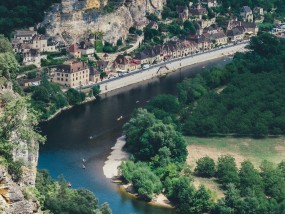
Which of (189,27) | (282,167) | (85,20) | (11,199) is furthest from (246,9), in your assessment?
(11,199)

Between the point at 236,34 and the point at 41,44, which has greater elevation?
the point at 41,44

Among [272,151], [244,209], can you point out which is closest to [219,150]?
[272,151]

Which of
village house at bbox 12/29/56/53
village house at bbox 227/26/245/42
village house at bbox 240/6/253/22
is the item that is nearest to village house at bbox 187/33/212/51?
village house at bbox 227/26/245/42

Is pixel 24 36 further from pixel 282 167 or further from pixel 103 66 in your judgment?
pixel 282 167

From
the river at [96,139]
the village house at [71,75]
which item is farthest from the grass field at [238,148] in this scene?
the village house at [71,75]

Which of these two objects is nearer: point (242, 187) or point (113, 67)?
point (242, 187)

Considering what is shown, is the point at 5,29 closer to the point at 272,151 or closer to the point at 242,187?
the point at 272,151

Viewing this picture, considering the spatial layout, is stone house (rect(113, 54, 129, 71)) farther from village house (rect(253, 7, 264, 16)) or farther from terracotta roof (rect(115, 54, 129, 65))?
village house (rect(253, 7, 264, 16))

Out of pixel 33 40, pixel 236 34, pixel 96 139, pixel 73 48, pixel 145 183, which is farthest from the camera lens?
pixel 236 34
